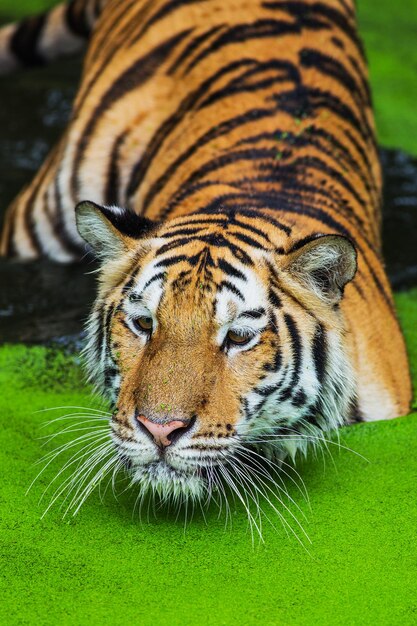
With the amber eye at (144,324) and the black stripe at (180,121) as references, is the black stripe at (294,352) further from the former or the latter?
the black stripe at (180,121)

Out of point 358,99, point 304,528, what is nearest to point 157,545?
point 304,528

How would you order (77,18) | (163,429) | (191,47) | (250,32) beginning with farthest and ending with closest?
(77,18) → (191,47) → (250,32) → (163,429)

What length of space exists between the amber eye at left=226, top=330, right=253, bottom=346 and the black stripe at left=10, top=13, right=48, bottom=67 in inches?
125

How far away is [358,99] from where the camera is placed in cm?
381

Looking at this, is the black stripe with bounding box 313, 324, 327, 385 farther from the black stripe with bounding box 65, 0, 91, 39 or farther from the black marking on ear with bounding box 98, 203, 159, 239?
the black stripe with bounding box 65, 0, 91, 39

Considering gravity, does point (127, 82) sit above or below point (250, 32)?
below

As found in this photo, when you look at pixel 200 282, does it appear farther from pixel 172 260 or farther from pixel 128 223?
pixel 128 223

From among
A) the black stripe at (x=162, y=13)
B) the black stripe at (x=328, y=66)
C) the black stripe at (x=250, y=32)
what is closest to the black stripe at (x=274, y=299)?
the black stripe at (x=328, y=66)

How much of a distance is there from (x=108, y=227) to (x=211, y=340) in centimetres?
49

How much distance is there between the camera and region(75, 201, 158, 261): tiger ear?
8.74 ft

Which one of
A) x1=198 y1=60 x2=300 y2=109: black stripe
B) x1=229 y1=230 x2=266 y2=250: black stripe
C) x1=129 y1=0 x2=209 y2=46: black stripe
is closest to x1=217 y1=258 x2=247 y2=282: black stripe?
x1=229 y1=230 x2=266 y2=250: black stripe

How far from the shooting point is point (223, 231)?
2.66 m

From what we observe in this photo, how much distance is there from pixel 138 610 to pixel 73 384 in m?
1.24

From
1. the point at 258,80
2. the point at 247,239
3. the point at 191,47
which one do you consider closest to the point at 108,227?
the point at 247,239
